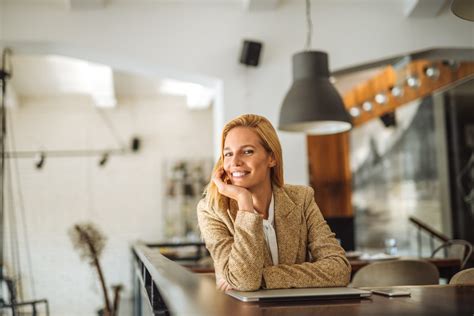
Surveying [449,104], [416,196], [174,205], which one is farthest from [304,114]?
[174,205]

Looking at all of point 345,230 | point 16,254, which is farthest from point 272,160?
point 16,254

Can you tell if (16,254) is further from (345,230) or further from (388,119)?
(345,230)

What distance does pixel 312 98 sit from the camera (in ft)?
12.6

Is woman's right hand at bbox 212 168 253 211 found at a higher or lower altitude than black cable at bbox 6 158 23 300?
higher

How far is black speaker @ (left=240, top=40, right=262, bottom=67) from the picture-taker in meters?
5.09

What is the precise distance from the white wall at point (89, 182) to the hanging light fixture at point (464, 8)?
26.1ft

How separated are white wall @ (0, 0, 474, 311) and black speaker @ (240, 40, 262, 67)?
137mm

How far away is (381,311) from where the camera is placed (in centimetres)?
123

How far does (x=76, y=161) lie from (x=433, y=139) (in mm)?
5624

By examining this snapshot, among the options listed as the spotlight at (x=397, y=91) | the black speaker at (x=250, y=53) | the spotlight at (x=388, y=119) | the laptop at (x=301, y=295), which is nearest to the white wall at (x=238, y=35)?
the black speaker at (x=250, y=53)

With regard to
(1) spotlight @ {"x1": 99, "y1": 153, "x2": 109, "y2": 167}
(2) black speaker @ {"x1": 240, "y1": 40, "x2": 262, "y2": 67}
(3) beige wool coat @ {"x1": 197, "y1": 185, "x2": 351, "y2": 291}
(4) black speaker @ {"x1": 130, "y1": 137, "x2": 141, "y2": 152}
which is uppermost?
(2) black speaker @ {"x1": 240, "y1": 40, "x2": 262, "y2": 67}

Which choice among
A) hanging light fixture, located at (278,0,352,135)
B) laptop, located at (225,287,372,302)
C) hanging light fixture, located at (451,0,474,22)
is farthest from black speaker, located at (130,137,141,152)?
laptop, located at (225,287,372,302)

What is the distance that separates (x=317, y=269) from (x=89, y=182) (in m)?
8.34

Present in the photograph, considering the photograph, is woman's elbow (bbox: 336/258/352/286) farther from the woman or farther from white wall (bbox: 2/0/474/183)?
white wall (bbox: 2/0/474/183)
